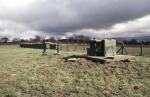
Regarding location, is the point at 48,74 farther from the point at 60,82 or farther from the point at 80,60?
the point at 80,60

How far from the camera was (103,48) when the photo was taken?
1953cm

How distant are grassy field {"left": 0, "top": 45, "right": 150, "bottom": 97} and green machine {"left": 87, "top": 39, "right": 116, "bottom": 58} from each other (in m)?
2.48

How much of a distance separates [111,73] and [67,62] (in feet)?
11.6

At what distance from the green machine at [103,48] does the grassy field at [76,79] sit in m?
2.48

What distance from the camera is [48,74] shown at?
1494 centimetres

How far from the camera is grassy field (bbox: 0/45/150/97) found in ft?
40.1

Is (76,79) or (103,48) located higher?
(103,48)

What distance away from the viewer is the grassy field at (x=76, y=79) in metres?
12.2

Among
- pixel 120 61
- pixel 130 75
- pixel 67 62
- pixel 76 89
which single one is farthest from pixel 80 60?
pixel 76 89

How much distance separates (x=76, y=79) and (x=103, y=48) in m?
6.05

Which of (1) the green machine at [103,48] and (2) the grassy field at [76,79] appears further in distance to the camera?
(1) the green machine at [103,48]

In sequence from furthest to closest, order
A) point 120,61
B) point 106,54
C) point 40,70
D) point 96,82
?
point 106,54 < point 120,61 < point 40,70 < point 96,82

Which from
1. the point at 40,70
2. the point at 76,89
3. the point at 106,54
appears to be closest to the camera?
the point at 76,89

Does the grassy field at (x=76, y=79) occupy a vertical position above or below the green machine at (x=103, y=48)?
below
